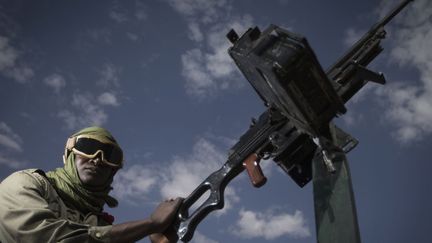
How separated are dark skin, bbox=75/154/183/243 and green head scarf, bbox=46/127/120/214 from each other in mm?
71

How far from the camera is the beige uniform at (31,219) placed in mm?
2887

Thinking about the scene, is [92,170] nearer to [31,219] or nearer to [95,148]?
[95,148]

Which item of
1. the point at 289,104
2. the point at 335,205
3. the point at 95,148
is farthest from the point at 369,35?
the point at 95,148

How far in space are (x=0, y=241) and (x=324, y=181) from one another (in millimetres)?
3010

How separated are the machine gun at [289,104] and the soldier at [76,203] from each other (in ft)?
2.36

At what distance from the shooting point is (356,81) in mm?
3613

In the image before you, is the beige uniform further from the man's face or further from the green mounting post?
the green mounting post

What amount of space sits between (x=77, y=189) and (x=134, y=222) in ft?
3.19

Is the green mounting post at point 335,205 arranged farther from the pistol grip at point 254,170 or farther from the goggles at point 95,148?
the goggles at point 95,148

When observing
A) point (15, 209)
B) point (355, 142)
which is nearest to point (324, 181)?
point (355, 142)

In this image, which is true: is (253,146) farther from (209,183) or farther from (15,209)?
(15,209)

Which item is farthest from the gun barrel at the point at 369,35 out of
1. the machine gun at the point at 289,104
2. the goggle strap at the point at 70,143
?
the goggle strap at the point at 70,143

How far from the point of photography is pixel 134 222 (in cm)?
346

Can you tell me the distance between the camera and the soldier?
9.63ft
